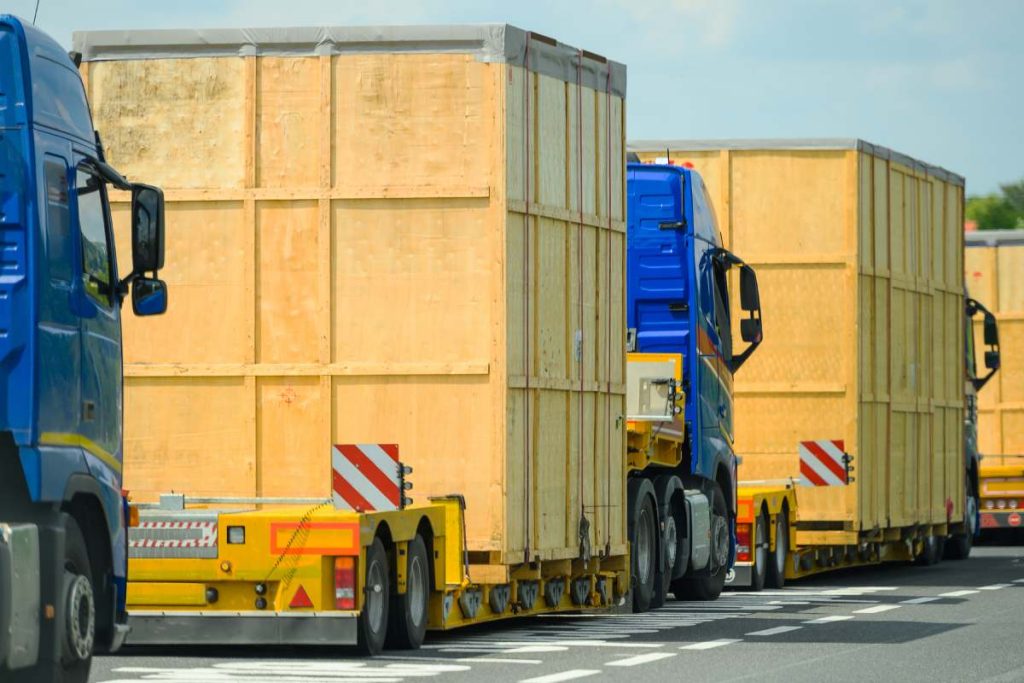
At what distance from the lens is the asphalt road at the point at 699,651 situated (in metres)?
13.5

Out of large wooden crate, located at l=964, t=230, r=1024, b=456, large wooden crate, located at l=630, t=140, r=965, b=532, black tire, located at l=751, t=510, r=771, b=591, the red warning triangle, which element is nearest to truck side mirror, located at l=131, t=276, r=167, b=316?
the red warning triangle

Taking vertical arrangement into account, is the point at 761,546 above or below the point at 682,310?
below

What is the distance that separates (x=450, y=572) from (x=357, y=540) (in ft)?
5.12

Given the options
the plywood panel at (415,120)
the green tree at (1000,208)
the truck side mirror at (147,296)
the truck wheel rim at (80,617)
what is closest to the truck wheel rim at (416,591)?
the plywood panel at (415,120)

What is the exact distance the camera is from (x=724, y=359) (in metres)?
22.4

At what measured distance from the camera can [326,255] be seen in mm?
16031

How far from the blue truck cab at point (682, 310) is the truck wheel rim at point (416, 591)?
5.26m

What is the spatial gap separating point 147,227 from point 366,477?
3.81m

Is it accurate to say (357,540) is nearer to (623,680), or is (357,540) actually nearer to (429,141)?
(623,680)

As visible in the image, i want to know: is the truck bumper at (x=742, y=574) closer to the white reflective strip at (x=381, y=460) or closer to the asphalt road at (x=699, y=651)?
the asphalt road at (x=699, y=651)

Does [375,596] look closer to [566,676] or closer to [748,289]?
[566,676]

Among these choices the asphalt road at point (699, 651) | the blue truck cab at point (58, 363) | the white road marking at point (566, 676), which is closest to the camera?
the blue truck cab at point (58, 363)

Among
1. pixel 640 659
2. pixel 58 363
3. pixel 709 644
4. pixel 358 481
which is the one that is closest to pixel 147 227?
pixel 58 363

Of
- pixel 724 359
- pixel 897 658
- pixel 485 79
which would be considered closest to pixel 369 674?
pixel 897 658
